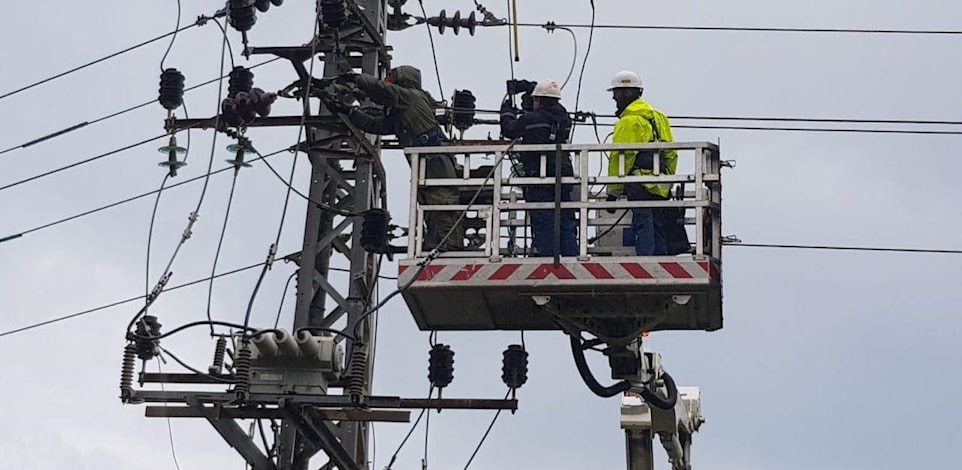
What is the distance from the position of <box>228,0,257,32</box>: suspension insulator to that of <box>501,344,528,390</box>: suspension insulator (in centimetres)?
360

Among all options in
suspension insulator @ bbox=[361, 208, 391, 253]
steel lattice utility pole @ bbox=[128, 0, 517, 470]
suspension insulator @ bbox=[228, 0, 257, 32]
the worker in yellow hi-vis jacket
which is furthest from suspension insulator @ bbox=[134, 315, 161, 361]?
the worker in yellow hi-vis jacket

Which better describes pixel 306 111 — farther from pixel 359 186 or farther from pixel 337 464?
pixel 337 464

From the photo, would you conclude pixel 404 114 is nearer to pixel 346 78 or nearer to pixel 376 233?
pixel 346 78

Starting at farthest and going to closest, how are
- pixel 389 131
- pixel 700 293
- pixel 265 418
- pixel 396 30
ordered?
pixel 396 30 → pixel 389 131 → pixel 265 418 → pixel 700 293

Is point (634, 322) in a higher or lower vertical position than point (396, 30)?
lower

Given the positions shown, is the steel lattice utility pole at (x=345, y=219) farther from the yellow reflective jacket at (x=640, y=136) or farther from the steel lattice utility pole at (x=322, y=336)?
the yellow reflective jacket at (x=640, y=136)

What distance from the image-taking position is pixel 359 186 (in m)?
17.5

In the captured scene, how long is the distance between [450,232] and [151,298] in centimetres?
260

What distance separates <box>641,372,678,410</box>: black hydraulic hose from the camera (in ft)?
55.4

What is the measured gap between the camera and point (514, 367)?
55.4 ft

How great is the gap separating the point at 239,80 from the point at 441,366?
2909 millimetres

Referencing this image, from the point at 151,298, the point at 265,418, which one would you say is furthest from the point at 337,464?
the point at 151,298

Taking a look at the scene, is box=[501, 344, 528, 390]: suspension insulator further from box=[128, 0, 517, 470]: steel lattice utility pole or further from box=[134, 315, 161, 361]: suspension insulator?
box=[134, 315, 161, 361]: suspension insulator

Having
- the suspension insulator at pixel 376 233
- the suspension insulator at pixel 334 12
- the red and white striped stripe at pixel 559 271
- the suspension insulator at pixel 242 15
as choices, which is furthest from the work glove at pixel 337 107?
the red and white striped stripe at pixel 559 271
